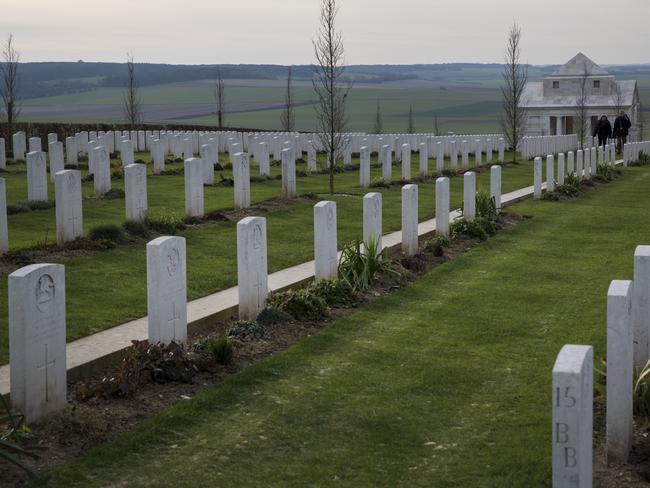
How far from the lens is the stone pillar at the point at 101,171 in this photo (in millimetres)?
22109

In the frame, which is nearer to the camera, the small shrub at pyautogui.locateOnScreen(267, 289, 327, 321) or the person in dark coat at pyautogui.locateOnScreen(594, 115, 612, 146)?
the small shrub at pyautogui.locateOnScreen(267, 289, 327, 321)

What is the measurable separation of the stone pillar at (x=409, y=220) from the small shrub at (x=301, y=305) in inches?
154

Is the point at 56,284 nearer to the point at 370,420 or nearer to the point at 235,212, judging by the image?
the point at 370,420

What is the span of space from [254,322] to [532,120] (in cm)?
6201

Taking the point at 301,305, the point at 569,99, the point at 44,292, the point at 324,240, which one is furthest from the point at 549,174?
the point at 569,99

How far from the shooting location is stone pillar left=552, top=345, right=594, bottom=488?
18.0 ft

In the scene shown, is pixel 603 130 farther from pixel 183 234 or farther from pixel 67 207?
pixel 67 207

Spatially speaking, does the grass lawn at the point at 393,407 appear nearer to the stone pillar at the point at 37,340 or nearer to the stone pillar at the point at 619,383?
the stone pillar at the point at 619,383

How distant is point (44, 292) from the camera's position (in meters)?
7.39

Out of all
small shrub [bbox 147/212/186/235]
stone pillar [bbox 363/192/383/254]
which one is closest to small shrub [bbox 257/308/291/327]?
stone pillar [bbox 363/192/383/254]

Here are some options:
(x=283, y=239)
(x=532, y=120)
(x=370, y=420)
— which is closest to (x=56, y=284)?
(x=370, y=420)

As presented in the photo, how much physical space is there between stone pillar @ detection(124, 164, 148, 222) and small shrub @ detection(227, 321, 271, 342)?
7.11 metres

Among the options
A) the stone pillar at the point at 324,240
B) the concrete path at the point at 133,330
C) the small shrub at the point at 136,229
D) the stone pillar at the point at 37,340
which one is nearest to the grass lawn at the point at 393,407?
the stone pillar at the point at 37,340

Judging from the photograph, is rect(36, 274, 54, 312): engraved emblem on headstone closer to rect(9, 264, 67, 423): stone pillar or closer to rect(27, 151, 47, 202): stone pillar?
rect(9, 264, 67, 423): stone pillar
